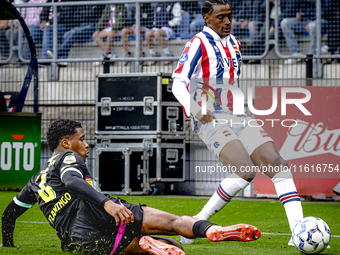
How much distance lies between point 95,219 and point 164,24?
24.1 feet

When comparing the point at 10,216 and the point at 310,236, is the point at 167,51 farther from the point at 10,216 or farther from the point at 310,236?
the point at 310,236

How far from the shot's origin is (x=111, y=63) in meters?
10.3

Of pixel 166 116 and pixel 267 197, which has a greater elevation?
pixel 166 116

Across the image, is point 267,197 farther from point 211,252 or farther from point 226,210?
point 211,252

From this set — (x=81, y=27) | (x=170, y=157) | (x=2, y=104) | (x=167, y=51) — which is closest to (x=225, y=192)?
(x=170, y=157)

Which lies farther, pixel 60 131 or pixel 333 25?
pixel 333 25

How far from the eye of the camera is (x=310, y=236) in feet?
10.9

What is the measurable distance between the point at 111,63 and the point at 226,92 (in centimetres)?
656

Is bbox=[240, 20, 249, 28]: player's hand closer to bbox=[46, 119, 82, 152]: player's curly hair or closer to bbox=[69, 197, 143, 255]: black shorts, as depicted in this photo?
bbox=[46, 119, 82, 152]: player's curly hair

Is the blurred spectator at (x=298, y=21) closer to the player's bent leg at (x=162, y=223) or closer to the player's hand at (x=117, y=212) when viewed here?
the player's bent leg at (x=162, y=223)

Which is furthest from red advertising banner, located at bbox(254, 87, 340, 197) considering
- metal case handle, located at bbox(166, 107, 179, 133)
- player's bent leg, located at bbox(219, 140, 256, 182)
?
player's bent leg, located at bbox(219, 140, 256, 182)

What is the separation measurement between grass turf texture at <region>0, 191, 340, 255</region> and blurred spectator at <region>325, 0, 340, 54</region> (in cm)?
337

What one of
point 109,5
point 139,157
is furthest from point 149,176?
point 109,5

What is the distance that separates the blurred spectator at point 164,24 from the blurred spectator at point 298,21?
2109 mm
